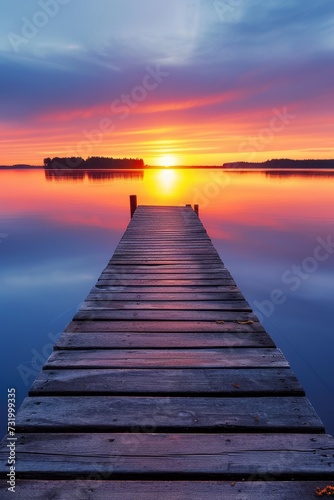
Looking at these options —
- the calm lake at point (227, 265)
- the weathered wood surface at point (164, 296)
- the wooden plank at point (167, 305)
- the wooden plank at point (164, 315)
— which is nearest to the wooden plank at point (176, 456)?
the wooden plank at point (164, 315)

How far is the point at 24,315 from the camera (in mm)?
8406

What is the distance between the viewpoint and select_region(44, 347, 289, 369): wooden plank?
2.63m

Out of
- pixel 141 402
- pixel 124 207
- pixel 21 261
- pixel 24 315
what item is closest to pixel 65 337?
pixel 141 402

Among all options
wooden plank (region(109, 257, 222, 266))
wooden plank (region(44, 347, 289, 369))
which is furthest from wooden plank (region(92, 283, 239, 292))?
wooden plank (region(44, 347, 289, 369))

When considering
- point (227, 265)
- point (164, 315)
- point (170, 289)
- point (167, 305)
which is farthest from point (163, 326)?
point (227, 265)

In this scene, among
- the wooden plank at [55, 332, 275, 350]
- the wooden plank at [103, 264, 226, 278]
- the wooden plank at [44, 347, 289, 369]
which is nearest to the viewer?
the wooden plank at [44, 347, 289, 369]

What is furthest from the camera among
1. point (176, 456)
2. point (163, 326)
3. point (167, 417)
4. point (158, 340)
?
point (163, 326)

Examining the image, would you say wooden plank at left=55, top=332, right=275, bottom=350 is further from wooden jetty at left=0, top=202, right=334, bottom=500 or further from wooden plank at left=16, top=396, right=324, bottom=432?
wooden plank at left=16, top=396, right=324, bottom=432

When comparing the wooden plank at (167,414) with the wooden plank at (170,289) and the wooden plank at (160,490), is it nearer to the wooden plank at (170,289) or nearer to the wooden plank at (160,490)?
the wooden plank at (160,490)

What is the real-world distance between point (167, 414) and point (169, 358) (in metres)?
0.67

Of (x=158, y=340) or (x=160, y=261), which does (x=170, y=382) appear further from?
(x=160, y=261)

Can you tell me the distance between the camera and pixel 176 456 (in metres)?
1.77

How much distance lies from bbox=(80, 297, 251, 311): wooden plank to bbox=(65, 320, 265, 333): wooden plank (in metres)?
0.37

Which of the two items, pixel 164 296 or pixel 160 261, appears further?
pixel 160 261
